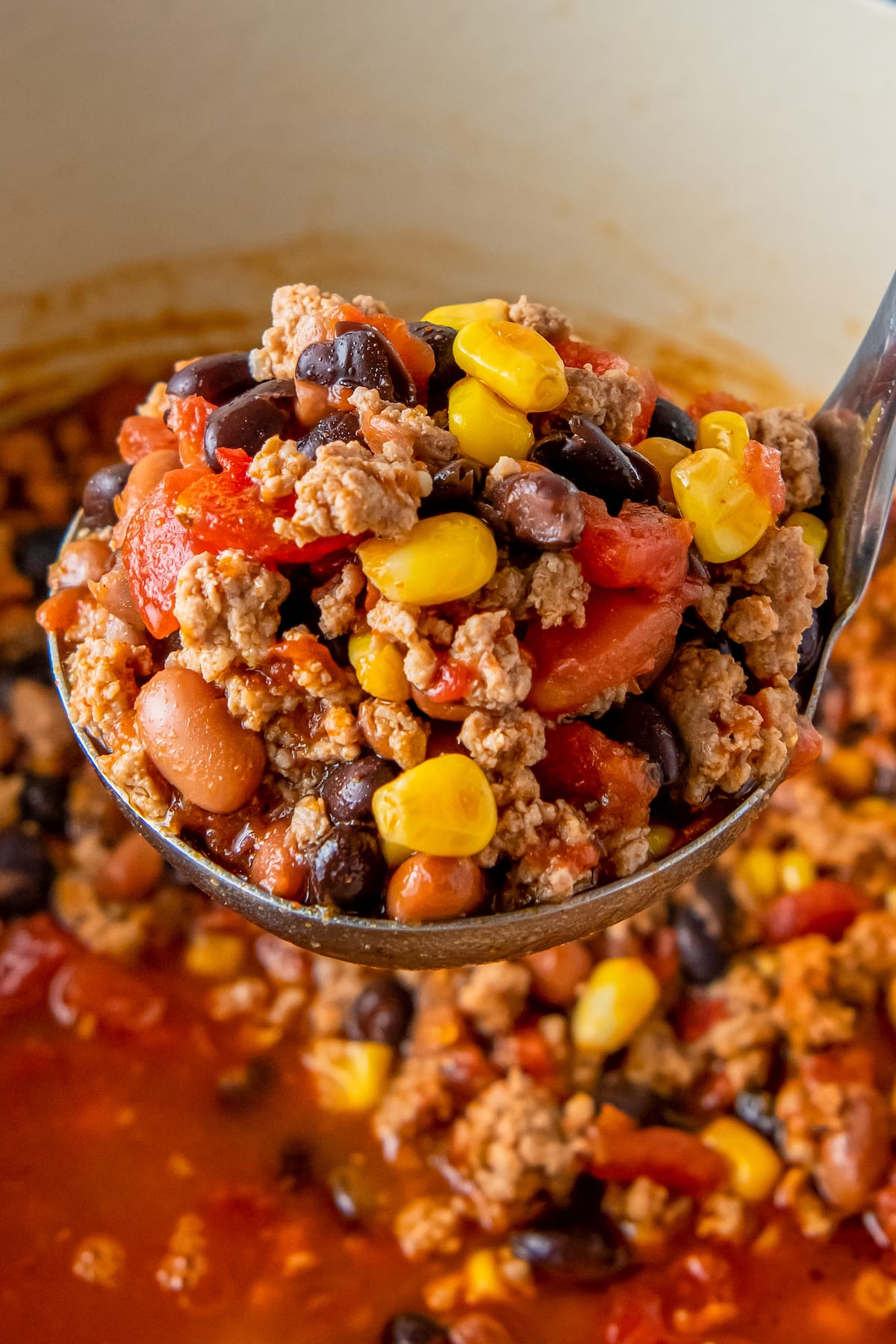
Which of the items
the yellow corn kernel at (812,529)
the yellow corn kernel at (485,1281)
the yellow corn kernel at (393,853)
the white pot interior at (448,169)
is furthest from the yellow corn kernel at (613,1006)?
the white pot interior at (448,169)

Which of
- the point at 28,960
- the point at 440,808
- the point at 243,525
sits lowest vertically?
the point at 28,960

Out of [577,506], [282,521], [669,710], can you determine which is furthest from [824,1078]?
[282,521]

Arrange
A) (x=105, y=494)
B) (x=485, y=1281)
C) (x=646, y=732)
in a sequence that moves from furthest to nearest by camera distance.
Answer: (x=485, y=1281), (x=105, y=494), (x=646, y=732)

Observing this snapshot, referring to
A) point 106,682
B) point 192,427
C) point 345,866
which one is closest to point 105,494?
point 192,427

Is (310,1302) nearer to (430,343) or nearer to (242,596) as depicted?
(242,596)

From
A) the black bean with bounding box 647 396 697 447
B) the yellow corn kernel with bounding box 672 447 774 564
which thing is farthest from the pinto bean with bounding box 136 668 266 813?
the black bean with bounding box 647 396 697 447

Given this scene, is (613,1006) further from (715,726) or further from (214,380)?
(214,380)

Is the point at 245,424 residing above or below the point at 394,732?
above

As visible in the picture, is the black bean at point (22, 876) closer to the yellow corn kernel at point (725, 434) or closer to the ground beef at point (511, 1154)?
the ground beef at point (511, 1154)
